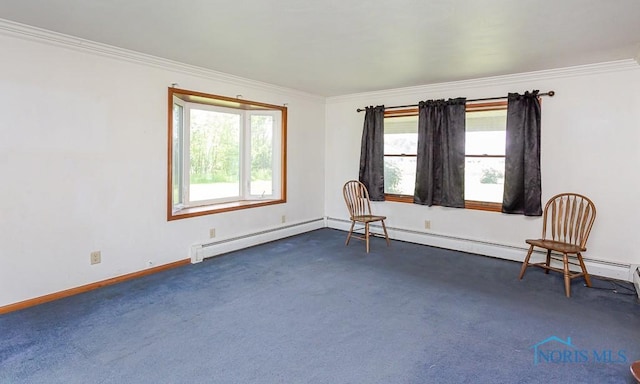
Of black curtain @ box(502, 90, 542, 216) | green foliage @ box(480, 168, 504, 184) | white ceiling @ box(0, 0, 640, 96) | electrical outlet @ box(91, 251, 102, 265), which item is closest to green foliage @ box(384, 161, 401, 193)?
green foliage @ box(480, 168, 504, 184)

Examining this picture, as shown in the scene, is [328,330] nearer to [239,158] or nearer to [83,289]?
[83,289]

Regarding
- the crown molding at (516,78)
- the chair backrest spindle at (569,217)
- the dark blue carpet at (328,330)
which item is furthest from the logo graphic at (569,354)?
the crown molding at (516,78)

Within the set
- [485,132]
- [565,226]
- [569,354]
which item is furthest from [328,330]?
[485,132]

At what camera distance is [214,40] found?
9.86ft

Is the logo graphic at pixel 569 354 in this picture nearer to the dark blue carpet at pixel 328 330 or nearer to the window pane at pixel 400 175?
the dark blue carpet at pixel 328 330

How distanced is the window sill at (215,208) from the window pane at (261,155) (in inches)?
9.2

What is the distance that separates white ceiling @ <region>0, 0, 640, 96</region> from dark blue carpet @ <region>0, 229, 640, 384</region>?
7.27 feet

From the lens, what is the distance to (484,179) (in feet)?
14.7

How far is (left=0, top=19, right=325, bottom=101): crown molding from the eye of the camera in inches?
107

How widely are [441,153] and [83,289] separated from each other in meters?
4.29

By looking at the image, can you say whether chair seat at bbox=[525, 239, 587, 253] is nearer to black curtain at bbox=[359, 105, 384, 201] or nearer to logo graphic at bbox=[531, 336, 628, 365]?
logo graphic at bbox=[531, 336, 628, 365]

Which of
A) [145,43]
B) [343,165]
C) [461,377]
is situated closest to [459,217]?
[343,165]

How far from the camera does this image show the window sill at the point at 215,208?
3935 millimetres

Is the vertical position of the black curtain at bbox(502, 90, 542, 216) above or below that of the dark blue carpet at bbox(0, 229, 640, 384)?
above
